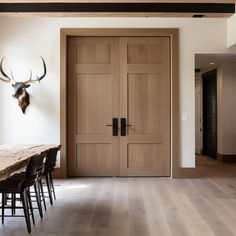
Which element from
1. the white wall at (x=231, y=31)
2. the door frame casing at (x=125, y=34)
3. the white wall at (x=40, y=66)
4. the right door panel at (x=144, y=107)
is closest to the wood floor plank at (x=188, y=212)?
the right door panel at (x=144, y=107)

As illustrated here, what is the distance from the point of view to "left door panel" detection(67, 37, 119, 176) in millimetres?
6359

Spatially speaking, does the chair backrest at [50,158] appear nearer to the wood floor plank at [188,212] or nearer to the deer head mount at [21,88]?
the wood floor plank at [188,212]

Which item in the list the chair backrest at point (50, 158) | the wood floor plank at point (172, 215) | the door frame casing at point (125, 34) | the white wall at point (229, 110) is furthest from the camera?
the white wall at point (229, 110)

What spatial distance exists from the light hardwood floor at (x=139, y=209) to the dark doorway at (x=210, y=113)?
3.20 metres

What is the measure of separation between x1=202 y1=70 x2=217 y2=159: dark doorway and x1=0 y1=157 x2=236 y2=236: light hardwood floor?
126 inches

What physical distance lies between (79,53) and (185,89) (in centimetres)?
219

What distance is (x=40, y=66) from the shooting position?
6.28 metres

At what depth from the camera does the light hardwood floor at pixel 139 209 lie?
11.1ft

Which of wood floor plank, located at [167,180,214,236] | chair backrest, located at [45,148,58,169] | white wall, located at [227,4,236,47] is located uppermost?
white wall, located at [227,4,236,47]

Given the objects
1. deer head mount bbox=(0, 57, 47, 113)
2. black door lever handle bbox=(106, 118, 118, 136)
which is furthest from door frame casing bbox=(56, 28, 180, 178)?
black door lever handle bbox=(106, 118, 118, 136)

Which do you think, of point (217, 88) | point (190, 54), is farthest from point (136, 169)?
point (217, 88)

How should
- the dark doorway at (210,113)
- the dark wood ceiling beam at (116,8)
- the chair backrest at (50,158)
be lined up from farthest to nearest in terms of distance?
the dark doorway at (210,113) → the dark wood ceiling beam at (116,8) → the chair backrest at (50,158)

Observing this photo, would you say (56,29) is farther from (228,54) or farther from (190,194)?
(190,194)

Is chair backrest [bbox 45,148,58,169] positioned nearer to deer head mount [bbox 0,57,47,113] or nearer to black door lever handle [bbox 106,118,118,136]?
deer head mount [bbox 0,57,47,113]
